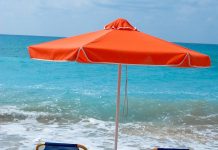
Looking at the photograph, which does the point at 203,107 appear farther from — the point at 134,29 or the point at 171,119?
the point at 134,29

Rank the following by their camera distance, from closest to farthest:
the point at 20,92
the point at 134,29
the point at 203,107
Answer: the point at 134,29 < the point at 203,107 < the point at 20,92

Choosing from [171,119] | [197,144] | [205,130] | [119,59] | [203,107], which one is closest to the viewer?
[119,59]

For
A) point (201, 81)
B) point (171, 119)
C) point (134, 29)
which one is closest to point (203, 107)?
point (171, 119)

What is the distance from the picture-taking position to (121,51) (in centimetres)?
380

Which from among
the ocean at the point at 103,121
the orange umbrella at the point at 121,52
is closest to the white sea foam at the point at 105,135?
the ocean at the point at 103,121

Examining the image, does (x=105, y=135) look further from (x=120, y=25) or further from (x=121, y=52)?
A: (x=121, y=52)

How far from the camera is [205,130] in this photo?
1046cm

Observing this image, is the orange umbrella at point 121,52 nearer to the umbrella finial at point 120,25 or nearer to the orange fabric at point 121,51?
the orange fabric at point 121,51

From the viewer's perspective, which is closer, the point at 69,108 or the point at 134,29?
the point at 134,29

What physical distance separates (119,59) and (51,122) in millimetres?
7219

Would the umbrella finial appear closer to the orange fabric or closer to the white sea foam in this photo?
the orange fabric

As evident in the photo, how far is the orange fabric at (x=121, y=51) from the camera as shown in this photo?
3.78 m

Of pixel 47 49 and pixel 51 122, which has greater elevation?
pixel 47 49

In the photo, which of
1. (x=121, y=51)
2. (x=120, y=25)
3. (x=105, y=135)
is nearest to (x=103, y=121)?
(x=105, y=135)
